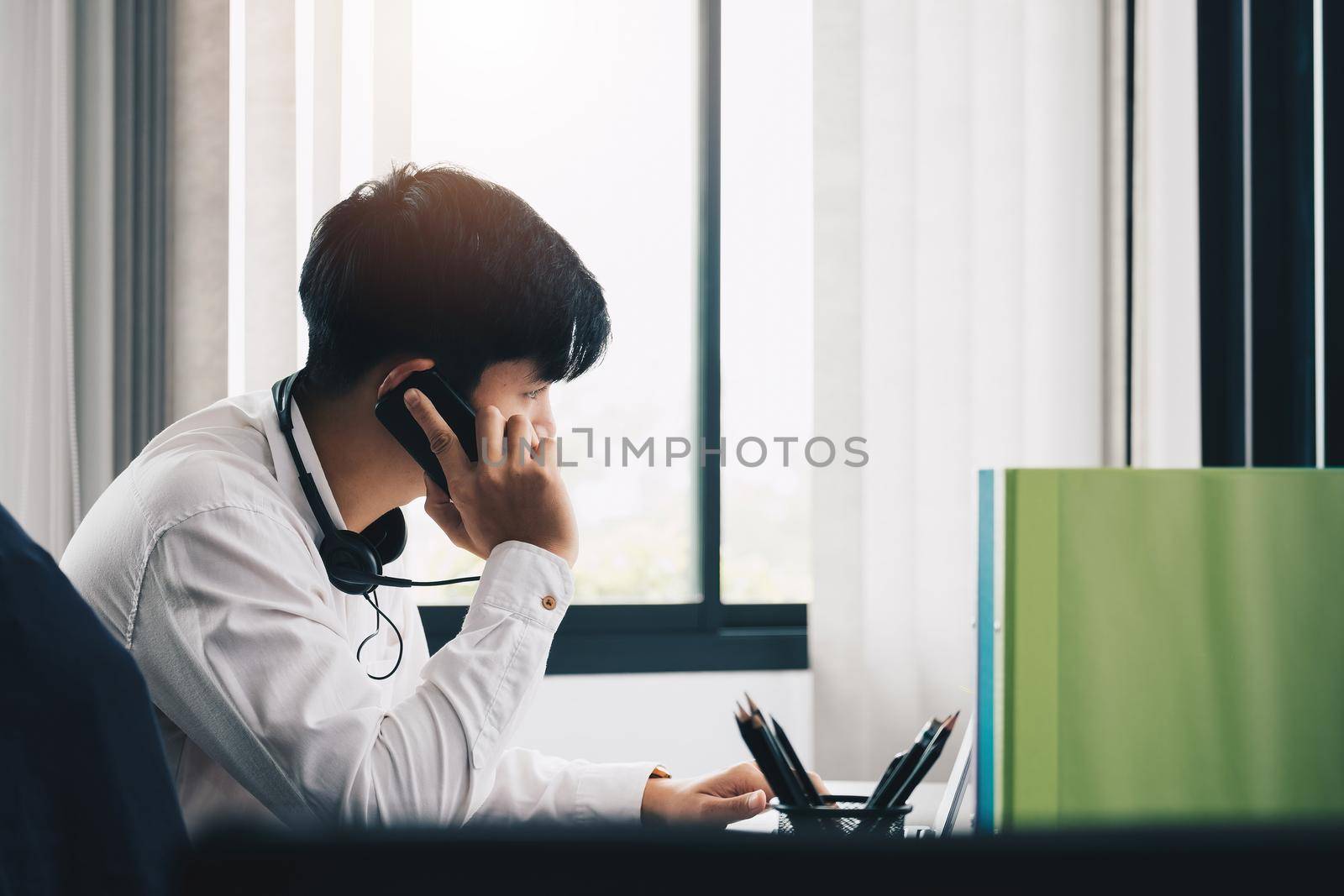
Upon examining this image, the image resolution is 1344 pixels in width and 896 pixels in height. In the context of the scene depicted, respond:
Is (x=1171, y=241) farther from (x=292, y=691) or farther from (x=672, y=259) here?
(x=292, y=691)

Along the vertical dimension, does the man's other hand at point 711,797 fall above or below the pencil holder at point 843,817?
below

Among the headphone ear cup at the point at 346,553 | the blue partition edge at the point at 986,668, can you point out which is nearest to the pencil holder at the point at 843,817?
the blue partition edge at the point at 986,668

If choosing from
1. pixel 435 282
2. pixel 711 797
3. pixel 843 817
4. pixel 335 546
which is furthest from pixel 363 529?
pixel 843 817

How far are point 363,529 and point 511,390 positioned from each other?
0.23 metres

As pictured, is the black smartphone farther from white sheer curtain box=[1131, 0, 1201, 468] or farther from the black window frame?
white sheer curtain box=[1131, 0, 1201, 468]

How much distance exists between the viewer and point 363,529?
41.0 inches

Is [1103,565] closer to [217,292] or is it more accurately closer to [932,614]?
[932,614]

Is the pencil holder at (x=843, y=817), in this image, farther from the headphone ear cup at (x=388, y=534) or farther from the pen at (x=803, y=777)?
the headphone ear cup at (x=388, y=534)

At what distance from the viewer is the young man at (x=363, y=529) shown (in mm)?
739

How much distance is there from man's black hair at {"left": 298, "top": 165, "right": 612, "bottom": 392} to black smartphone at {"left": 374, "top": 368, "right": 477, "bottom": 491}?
35 mm

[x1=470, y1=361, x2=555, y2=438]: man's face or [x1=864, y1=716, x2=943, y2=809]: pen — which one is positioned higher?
[x1=470, y1=361, x2=555, y2=438]: man's face

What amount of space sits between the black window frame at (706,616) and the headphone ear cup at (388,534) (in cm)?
96

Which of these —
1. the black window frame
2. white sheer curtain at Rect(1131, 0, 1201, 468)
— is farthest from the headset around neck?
white sheer curtain at Rect(1131, 0, 1201, 468)

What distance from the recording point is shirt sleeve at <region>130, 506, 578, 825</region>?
728 mm
